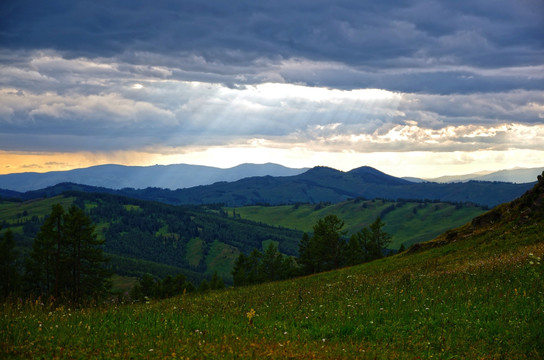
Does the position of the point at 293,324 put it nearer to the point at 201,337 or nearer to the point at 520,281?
the point at 201,337

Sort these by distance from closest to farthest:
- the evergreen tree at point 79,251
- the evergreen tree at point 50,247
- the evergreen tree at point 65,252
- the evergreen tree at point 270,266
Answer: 1. the evergreen tree at point 50,247
2. the evergreen tree at point 65,252
3. the evergreen tree at point 79,251
4. the evergreen tree at point 270,266

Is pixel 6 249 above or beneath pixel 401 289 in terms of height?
beneath

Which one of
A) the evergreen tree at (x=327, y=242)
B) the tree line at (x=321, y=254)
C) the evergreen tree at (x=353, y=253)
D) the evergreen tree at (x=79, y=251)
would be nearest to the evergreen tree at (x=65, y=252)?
the evergreen tree at (x=79, y=251)

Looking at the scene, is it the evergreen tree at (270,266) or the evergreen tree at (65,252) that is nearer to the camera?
the evergreen tree at (65,252)

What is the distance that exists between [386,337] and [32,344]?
9.62 meters

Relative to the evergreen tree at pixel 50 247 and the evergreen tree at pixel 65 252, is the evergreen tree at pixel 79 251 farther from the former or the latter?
the evergreen tree at pixel 50 247

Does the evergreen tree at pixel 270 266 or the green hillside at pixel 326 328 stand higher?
the green hillside at pixel 326 328

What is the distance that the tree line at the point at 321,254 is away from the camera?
91.4 m

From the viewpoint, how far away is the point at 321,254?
301 feet

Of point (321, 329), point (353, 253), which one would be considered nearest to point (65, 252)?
point (321, 329)

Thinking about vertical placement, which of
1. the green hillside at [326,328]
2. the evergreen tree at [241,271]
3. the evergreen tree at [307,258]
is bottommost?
the evergreen tree at [241,271]

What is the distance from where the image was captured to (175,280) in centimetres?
10988

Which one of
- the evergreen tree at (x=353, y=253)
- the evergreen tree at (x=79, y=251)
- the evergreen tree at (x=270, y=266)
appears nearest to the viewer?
the evergreen tree at (x=79, y=251)

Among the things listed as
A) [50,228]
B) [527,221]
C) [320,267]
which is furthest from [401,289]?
[320,267]
